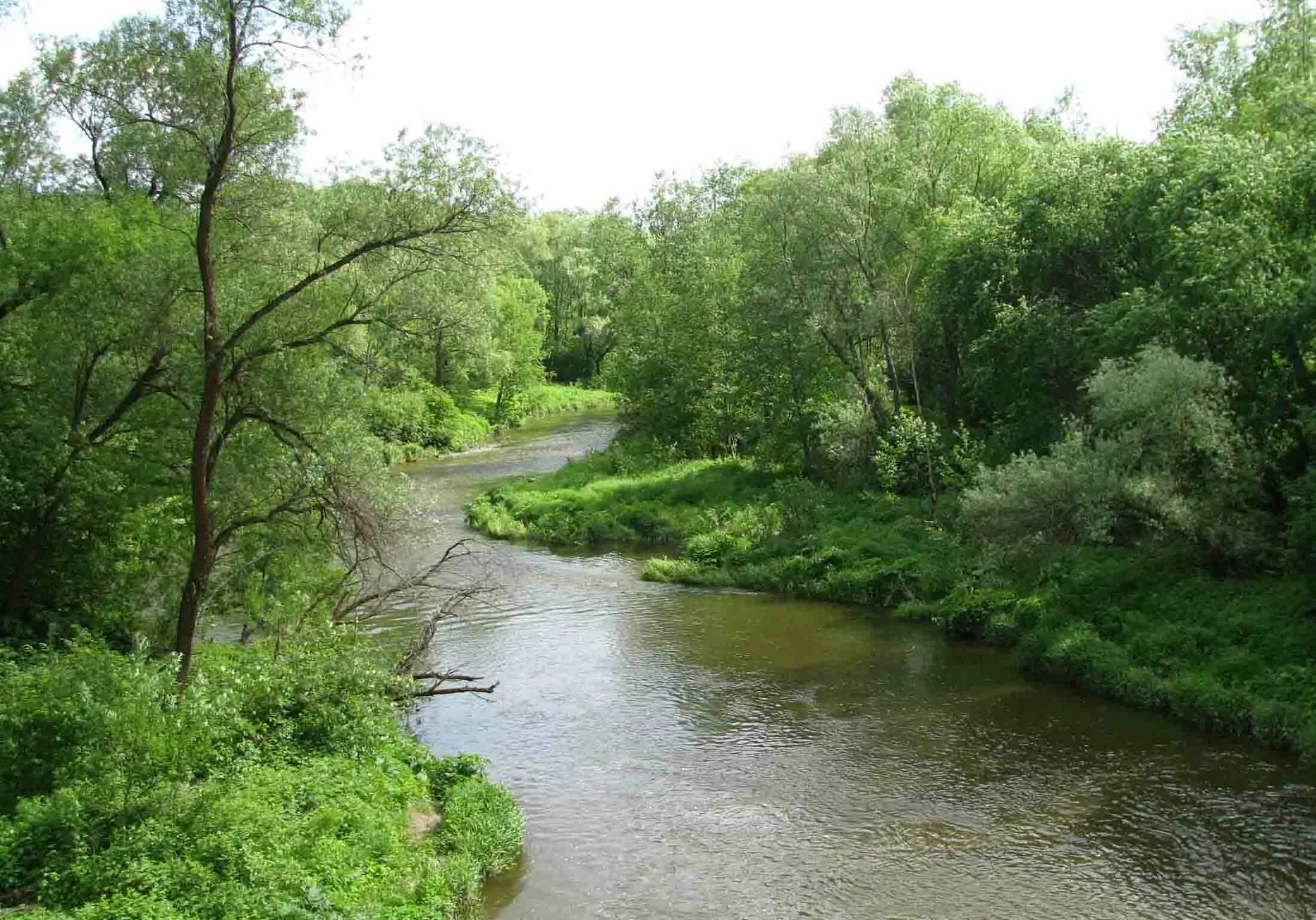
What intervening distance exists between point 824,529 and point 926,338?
25.6 feet

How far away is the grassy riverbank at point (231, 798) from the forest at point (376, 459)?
0.05 m

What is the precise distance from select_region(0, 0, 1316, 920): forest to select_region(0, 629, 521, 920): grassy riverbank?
0.05 meters

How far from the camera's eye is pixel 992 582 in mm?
24578

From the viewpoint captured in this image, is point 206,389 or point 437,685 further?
point 437,685

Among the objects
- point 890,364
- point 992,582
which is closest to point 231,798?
point 992,582

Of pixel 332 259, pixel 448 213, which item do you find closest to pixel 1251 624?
pixel 448 213

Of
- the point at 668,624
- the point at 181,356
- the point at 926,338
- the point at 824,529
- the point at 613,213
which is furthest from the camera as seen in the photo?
the point at 613,213

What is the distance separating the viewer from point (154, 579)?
765 inches

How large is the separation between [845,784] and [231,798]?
9.61 m

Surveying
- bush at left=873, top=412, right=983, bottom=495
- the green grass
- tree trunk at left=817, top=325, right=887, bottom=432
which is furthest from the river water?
the green grass

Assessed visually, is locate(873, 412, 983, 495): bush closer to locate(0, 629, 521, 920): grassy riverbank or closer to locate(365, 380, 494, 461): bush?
locate(0, 629, 521, 920): grassy riverbank

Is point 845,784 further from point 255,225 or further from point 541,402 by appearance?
point 541,402

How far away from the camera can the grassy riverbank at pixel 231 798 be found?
10750 mm

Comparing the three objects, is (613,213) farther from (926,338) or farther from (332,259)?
(332,259)
